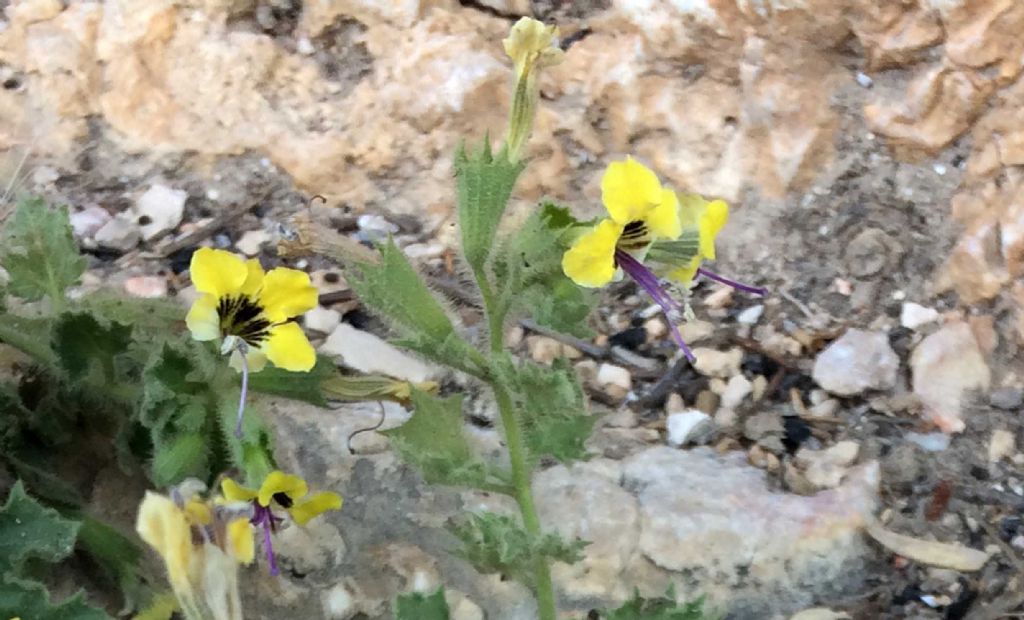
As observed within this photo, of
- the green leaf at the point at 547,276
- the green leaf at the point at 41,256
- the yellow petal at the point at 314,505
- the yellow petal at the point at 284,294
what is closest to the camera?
the green leaf at the point at 547,276

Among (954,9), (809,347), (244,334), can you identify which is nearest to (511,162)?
(244,334)

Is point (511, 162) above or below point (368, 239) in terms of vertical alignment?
above

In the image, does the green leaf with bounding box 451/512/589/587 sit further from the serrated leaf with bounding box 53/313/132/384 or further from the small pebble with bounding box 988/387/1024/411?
the small pebble with bounding box 988/387/1024/411

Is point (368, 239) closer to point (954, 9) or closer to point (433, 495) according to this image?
point (433, 495)

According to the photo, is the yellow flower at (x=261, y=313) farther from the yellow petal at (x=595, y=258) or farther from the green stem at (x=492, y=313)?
the yellow petal at (x=595, y=258)

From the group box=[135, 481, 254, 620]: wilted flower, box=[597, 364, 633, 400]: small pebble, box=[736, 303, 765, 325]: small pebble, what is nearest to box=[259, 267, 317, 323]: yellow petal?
box=[135, 481, 254, 620]: wilted flower

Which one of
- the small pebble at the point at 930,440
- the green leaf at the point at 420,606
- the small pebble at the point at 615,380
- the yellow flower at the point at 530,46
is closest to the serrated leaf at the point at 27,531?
the green leaf at the point at 420,606
